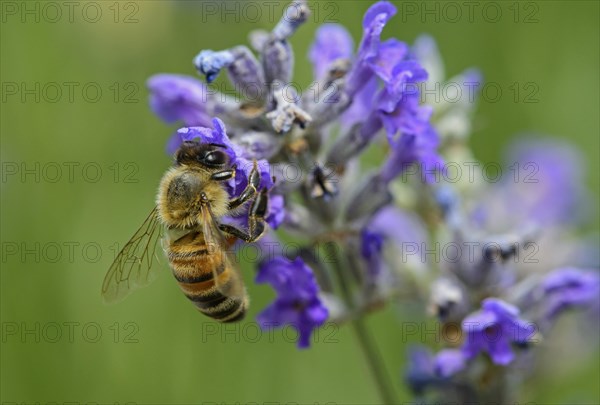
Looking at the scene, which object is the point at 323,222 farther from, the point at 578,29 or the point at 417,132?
the point at 578,29

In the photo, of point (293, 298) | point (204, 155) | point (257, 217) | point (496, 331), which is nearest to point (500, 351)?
point (496, 331)

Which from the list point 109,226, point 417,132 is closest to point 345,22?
point 109,226

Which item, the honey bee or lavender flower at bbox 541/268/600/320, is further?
lavender flower at bbox 541/268/600/320

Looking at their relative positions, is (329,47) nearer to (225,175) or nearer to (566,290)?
(225,175)

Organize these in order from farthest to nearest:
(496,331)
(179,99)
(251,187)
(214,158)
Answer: (179,99)
(496,331)
(214,158)
(251,187)

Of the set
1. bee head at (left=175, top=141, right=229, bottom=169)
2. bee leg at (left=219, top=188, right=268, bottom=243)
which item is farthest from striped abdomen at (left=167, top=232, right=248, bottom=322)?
bee head at (left=175, top=141, right=229, bottom=169)

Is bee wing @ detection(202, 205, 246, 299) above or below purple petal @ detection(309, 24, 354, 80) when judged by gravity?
below

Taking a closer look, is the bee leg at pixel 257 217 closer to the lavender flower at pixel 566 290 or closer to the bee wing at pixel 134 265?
the bee wing at pixel 134 265

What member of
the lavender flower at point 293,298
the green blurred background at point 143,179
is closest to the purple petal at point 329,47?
the lavender flower at point 293,298

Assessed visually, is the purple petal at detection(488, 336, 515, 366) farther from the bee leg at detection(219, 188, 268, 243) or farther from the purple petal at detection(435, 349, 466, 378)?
the bee leg at detection(219, 188, 268, 243)
